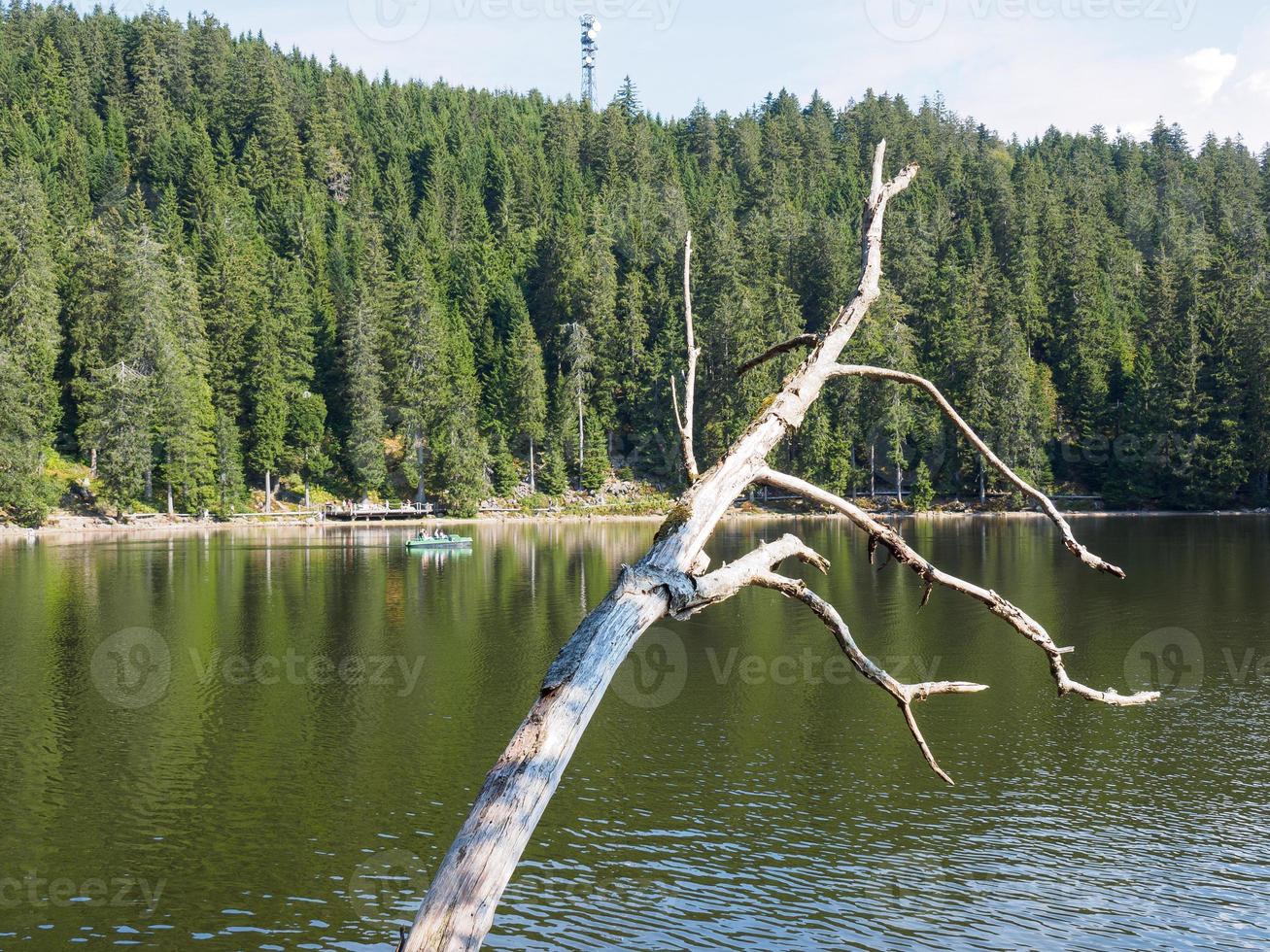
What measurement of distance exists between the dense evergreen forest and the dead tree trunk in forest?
59144 millimetres

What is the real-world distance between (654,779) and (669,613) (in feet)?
51.1

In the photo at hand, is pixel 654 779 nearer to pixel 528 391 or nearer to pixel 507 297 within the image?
pixel 528 391

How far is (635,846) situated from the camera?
16.0 metres

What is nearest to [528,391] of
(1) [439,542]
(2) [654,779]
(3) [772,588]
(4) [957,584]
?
(1) [439,542]

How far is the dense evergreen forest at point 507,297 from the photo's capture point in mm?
81062

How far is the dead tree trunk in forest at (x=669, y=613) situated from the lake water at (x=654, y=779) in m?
9.73

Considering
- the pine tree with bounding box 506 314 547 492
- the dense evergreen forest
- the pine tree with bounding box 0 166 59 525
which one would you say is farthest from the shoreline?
the pine tree with bounding box 506 314 547 492

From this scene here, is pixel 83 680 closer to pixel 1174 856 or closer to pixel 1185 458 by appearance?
pixel 1174 856

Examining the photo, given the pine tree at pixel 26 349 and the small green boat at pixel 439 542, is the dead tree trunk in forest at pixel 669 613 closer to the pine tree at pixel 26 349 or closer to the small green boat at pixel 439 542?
the small green boat at pixel 439 542

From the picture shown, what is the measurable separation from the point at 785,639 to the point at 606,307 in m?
72.8

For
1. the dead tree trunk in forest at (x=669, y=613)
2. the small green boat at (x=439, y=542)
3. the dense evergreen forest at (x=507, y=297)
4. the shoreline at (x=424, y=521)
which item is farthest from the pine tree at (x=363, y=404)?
the dead tree trunk in forest at (x=669, y=613)

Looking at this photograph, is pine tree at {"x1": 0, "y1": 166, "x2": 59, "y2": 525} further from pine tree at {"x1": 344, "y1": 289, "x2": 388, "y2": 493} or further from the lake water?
the lake water

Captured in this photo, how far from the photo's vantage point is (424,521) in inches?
3238

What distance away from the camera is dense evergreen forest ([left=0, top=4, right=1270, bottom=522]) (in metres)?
81.1
